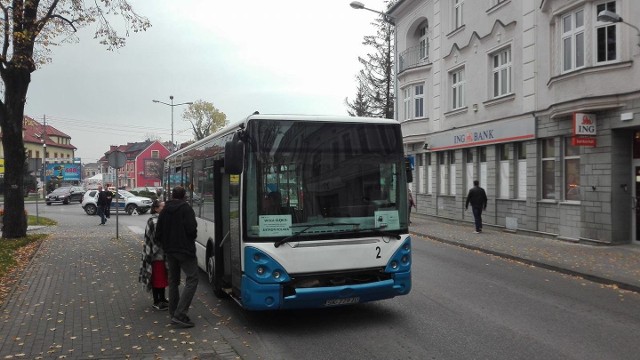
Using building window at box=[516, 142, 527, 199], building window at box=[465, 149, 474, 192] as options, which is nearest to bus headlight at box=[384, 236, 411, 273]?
building window at box=[516, 142, 527, 199]

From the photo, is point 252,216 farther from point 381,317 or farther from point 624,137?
point 624,137

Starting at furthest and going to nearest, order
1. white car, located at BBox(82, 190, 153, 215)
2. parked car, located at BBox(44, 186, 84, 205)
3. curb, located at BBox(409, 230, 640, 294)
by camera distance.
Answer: parked car, located at BBox(44, 186, 84, 205), white car, located at BBox(82, 190, 153, 215), curb, located at BBox(409, 230, 640, 294)

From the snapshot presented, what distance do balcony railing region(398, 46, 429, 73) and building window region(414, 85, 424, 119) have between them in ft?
3.80

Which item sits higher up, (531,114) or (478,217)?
(531,114)

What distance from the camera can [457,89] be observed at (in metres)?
22.9

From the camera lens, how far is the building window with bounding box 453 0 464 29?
2222 centimetres

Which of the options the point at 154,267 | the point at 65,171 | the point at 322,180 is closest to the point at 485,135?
the point at 322,180

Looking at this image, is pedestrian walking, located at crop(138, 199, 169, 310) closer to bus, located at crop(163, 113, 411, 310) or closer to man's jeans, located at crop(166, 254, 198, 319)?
man's jeans, located at crop(166, 254, 198, 319)

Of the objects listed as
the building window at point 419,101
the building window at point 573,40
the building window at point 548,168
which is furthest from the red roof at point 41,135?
the building window at point 573,40

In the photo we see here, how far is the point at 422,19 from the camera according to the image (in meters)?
26.5

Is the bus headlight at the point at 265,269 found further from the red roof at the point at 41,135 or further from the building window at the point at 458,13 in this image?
the red roof at the point at 41,135

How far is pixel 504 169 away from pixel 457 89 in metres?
5.19

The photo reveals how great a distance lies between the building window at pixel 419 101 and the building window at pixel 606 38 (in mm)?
12410

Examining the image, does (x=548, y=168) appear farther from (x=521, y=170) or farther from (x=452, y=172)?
(x=452, y=172)
